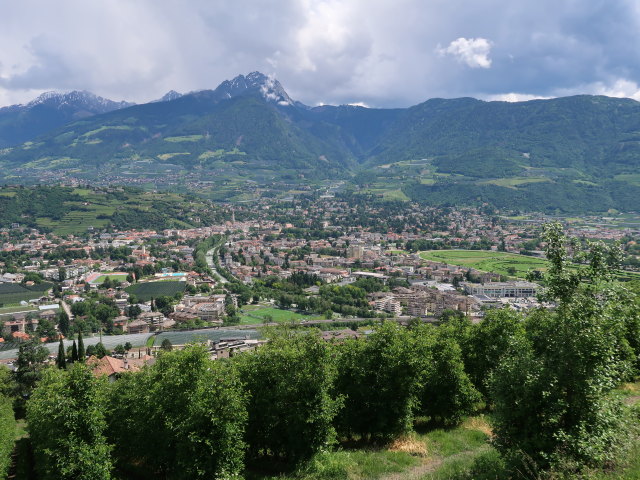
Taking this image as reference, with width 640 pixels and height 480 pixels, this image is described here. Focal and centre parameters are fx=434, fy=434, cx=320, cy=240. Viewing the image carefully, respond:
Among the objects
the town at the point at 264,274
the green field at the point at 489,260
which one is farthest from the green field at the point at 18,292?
the green field at the point at 489,260

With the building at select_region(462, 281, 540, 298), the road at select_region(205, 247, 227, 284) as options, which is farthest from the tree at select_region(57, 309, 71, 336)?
the building at select_region(462, 281, 540, 298)

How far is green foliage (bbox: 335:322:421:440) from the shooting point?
15.1 meters

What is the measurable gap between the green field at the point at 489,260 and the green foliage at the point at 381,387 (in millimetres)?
70906

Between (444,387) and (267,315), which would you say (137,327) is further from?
(444,387)

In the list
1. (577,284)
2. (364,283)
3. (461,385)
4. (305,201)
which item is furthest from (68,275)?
(305,201)

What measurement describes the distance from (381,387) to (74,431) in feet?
32.6

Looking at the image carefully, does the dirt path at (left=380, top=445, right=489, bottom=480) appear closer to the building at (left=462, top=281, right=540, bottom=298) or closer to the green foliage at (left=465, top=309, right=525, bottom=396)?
the green foliage at (left=465, top=309, right=525, bottom=396)

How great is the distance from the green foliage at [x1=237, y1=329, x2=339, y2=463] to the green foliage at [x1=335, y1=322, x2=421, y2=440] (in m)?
1.49

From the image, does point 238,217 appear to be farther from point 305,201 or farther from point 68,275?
point 68,275

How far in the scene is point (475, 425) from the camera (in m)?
16.2

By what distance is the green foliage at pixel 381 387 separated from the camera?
15133 millimetres

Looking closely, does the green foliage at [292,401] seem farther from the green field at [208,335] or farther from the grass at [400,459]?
the green field at [208,335]

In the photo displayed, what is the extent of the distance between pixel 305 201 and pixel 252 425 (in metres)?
179

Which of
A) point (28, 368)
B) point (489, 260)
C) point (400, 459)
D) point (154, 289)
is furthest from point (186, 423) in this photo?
point (489, 260)
